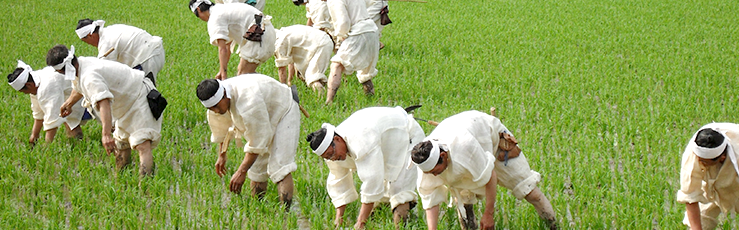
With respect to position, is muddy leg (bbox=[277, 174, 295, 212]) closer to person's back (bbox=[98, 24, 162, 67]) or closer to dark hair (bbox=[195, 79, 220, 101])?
dark hair (bbox=[195, 79, 220, 101])

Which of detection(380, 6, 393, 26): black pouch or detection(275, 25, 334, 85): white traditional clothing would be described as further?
detection(380, 6, 393, 26): black pouch

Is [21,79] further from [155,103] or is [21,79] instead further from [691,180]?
[691,180]

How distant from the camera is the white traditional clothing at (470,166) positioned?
11.6 ft

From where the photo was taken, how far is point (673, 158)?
5.24 metres

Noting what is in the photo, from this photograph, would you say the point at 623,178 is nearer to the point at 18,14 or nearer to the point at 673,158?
the point at 673,158

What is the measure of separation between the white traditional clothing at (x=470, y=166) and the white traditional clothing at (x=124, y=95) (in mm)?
2103

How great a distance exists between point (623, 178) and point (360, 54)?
2790 millimetres

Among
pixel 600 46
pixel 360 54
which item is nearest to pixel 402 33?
pixel 600 46

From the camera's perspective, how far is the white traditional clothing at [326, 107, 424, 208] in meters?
3.71

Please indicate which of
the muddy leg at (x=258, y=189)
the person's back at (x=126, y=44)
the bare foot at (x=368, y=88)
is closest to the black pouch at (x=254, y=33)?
the person's back at (x=126, y=44)

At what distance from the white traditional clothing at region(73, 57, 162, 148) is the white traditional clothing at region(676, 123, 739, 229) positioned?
3.26 metres

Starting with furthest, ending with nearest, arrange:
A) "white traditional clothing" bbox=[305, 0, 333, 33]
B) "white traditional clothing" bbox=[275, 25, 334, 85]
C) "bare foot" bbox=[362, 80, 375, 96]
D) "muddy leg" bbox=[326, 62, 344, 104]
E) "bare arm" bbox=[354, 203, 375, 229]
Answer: "white traditional clothing" bbox=[305, 0, 333, 33] < "bare foot" bbox=[362, 80, 375, 96] < "white traditional clothing" bbox=[275, 25, 334, 85] < "muddy leg" bbox=[326, 62, 344, 104] < "bare arm" bbox=[354, 203, 375, 229]

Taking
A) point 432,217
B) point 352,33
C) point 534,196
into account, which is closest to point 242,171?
point 432,217

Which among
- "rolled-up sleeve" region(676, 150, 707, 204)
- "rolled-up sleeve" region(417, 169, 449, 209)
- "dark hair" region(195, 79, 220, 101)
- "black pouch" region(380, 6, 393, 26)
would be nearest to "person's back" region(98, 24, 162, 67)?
"dark hair" region(195, 79, 220, 101)
